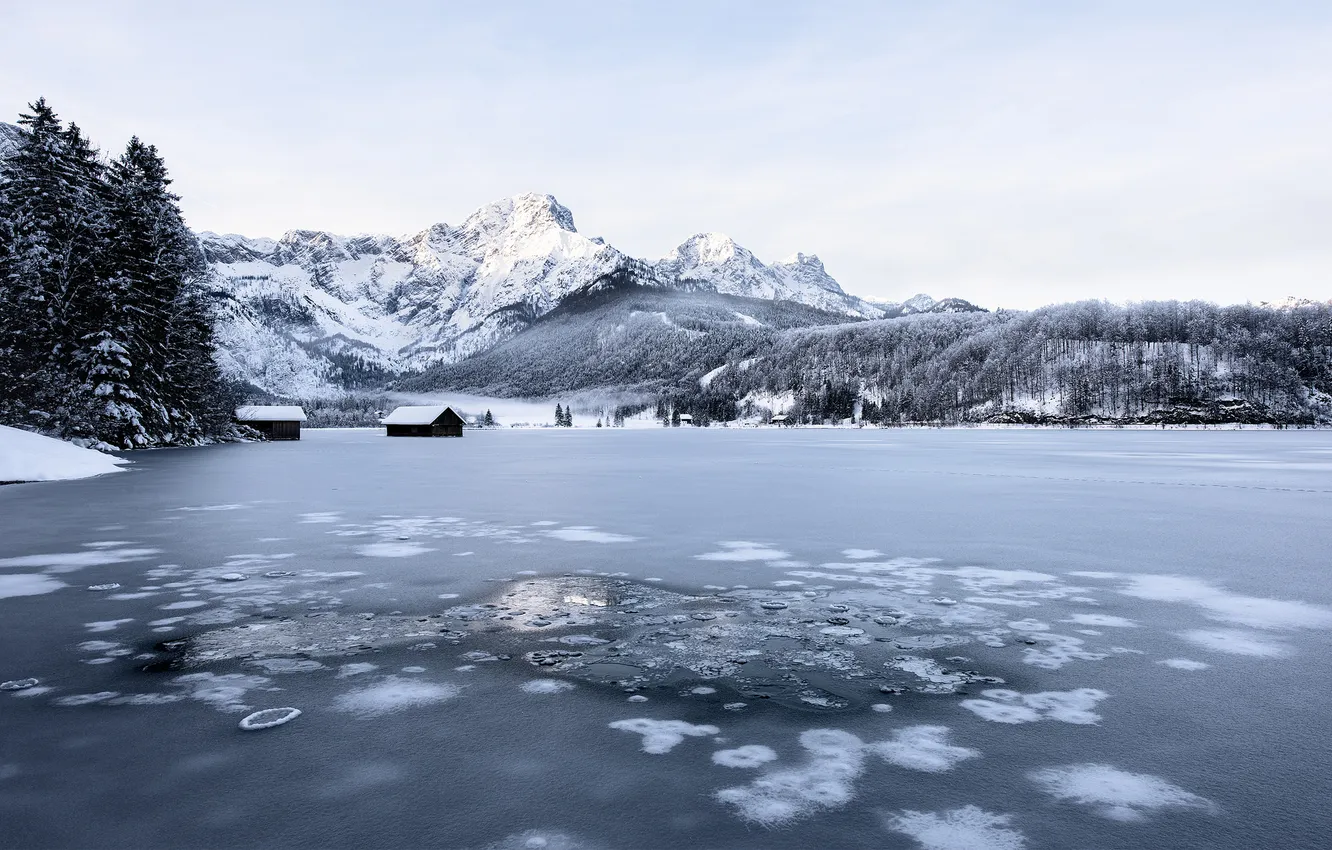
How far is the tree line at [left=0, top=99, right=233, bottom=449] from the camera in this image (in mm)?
37344

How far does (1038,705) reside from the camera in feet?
18.1

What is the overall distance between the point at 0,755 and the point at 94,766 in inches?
27.6

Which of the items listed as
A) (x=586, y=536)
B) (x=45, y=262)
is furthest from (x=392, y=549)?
(x=45, y=262)

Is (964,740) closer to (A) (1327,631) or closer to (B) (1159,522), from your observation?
(A) (1327,631)

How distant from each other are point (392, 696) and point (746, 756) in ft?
9.10

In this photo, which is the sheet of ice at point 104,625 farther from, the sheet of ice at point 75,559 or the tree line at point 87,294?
the tree line at point 87,294

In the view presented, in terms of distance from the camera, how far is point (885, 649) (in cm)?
693

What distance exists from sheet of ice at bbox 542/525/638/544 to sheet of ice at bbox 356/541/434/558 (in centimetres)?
250

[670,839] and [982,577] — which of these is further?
[982,577]

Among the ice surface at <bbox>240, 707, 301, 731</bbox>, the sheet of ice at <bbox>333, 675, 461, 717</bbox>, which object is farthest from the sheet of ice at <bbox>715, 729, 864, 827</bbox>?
the ice surface at <bbox>240, 707, 301, 731</bbox>

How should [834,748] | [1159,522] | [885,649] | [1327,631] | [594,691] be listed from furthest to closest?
[1159,522]
[1327,631]
[885,649]
[594,691]
[834,748]

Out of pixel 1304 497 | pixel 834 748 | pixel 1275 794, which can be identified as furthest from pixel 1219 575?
pixel 1304 497

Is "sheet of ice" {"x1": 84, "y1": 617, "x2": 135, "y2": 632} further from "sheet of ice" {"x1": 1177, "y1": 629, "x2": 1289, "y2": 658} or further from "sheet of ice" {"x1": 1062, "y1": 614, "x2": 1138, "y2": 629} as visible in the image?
"sheet of ice" {"x1": 1177, "y1": 629, "x2": 1289, "y2": 658}

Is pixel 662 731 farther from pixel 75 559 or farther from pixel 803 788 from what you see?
pixel 75 559
